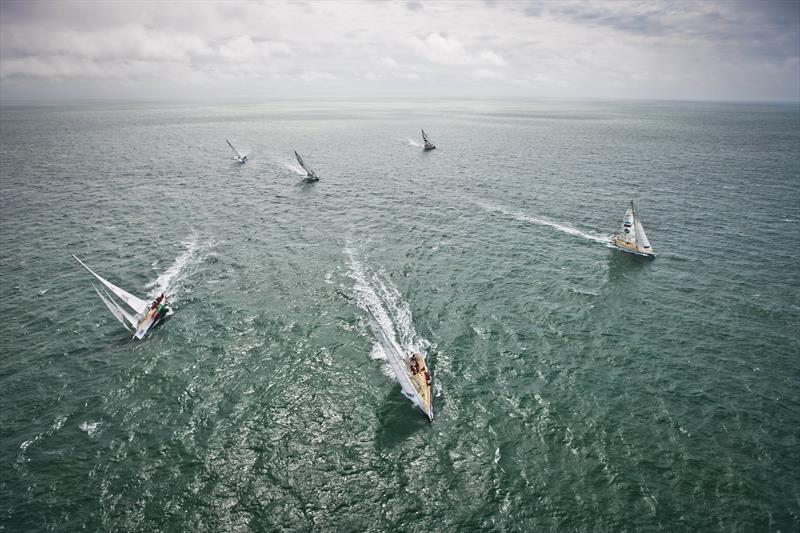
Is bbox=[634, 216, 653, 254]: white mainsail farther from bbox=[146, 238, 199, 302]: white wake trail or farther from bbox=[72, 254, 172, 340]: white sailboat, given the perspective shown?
bbox=[146, 238, 199, 302]: white wake trail

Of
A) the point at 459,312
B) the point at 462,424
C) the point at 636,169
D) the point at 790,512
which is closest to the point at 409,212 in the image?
the point at 459,312

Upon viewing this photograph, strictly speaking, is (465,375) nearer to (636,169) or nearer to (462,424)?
(462,424)

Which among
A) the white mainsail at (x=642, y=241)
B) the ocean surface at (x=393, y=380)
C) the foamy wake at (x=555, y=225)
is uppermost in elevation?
the white mainsail at (x=642, y=241)

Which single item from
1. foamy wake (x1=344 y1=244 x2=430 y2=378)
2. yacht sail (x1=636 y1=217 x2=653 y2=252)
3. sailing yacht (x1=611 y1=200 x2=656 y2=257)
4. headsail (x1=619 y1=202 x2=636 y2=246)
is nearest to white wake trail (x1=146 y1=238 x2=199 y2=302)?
foamy wake (x1=344 y1=244 x2=430 y2=378)

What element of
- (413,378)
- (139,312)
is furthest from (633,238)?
(139,312)

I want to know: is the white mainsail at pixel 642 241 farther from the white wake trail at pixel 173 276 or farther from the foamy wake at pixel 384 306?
the white wake trail at pixel 173 276

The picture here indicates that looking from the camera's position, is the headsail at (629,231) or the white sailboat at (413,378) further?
the headsail at (629,231)

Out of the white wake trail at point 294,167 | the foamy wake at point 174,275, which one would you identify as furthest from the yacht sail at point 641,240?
the white wake trail at point 294,167
